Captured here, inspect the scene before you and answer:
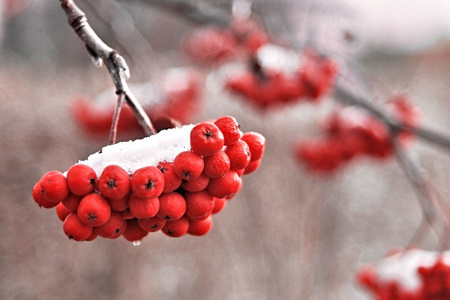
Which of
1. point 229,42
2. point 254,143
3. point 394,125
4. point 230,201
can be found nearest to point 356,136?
point 394,125

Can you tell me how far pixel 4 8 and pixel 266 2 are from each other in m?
1.92

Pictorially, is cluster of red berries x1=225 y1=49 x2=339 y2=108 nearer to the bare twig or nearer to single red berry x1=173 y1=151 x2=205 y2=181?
the bare twig

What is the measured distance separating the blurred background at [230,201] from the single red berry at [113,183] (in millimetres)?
899

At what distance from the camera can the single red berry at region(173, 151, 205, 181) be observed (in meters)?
0.63

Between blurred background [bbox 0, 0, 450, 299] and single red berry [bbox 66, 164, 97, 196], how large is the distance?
88cm

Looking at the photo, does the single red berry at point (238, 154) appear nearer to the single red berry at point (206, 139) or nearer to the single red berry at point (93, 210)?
the single red berry at point (206, 139)

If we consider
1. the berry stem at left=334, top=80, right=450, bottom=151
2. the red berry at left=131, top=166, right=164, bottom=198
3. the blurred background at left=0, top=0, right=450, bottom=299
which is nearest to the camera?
the red berry at left=131, top=166, right=164, bottom=198

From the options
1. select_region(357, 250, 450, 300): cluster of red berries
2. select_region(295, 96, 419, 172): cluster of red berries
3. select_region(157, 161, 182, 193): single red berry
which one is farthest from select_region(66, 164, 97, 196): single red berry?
select_region(295, 96, 419, 172): cluster of red berries

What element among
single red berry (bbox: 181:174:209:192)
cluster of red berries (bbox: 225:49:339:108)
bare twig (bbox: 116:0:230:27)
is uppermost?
single red berry (bbox: 181:174:209:192)

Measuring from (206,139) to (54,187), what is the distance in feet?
0.76

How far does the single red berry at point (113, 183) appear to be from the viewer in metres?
0.61

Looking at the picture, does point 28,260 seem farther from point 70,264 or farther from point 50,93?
point 50,93

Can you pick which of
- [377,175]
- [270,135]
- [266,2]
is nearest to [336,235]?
[377,175]

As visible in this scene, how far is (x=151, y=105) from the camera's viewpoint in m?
1.49
